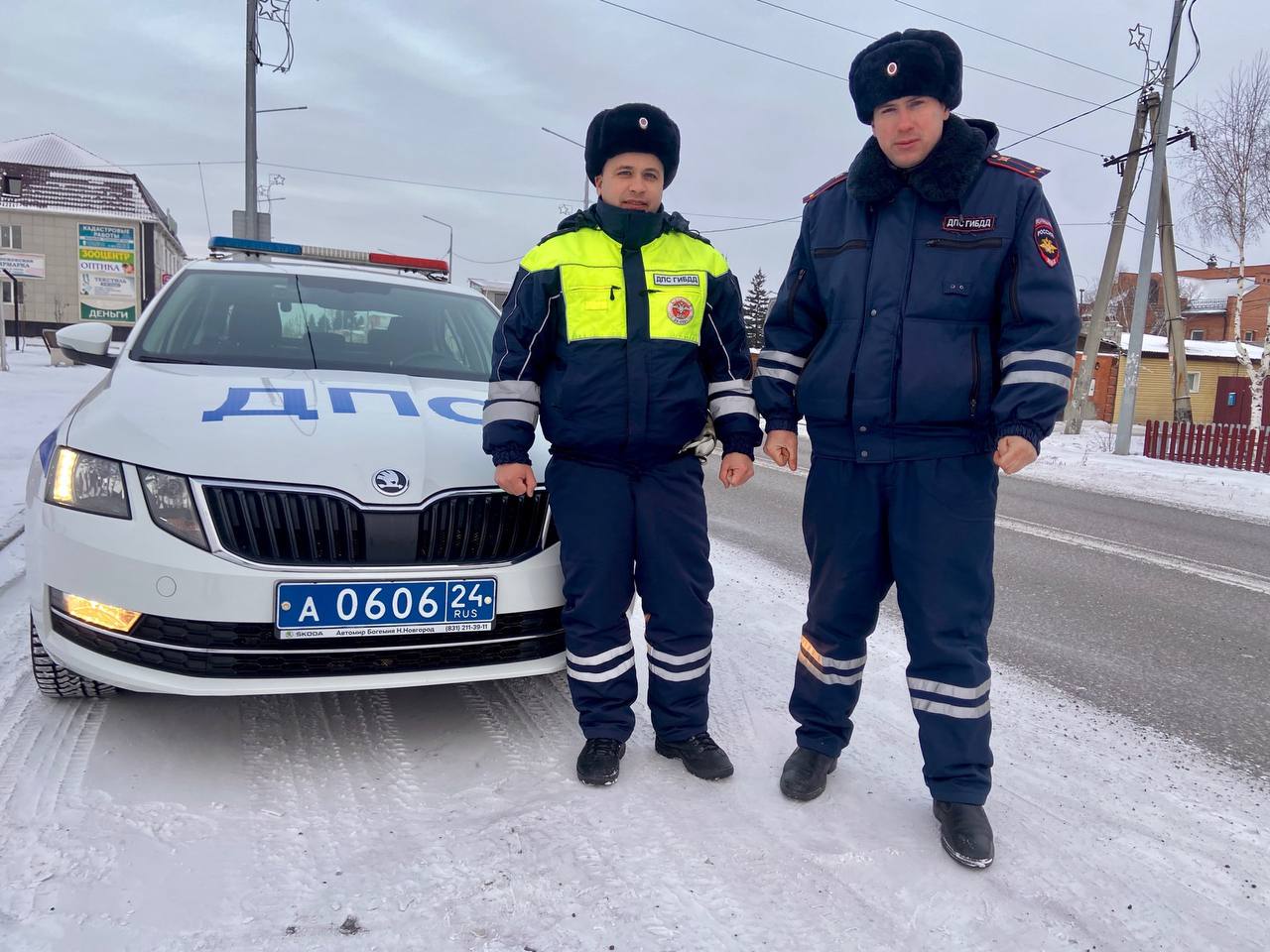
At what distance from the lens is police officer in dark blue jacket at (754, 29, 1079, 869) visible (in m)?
2.03

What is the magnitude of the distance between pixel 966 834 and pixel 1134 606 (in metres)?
3.04

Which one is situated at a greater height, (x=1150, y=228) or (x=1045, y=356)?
(x=1150, y=228)

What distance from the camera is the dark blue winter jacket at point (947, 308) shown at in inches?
79.0

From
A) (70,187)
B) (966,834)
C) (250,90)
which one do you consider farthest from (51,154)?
(966,834)

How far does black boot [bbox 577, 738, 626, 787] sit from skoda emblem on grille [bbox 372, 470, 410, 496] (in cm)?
87

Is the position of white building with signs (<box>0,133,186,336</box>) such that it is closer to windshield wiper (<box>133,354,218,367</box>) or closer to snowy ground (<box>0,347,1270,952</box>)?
windshield wiper (<box>133,354,218,367</box>)

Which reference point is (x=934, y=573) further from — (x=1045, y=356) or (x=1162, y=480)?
(x=1162, y=480)

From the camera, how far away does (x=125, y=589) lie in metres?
2.14

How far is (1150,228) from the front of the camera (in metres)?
14.2

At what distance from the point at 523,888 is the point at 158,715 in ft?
4.55

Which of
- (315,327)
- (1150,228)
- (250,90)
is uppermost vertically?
(250,90)

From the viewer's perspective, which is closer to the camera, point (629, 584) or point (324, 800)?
point (324, 800)

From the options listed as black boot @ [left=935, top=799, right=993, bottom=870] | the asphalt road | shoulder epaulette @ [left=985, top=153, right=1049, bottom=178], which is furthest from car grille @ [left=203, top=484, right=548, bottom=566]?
the asphalt road

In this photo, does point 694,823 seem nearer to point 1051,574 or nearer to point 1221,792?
point 1221,792
